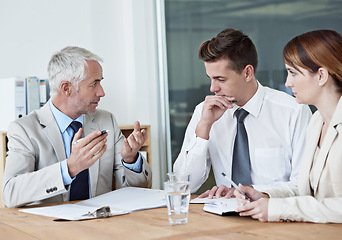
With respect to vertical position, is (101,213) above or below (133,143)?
below

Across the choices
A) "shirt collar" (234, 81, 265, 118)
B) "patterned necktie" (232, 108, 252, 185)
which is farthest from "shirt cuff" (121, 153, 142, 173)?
"shirt collar" (234, 81, 265, 118)

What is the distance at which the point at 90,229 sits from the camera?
1593 mm

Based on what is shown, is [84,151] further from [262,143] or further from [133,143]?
[262,143]

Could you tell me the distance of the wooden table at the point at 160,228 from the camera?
143 centimetres

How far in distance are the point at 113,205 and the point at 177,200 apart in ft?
1.65

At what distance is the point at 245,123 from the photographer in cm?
252

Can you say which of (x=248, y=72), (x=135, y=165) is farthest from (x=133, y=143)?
(x=248, y=72)

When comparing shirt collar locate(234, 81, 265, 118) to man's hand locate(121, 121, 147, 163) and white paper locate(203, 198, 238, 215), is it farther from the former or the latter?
white paper locate(203, 198, 238, 215)

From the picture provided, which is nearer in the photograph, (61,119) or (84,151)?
(84,151)

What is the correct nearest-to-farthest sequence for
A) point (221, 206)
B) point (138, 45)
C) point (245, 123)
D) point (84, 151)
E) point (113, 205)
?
point (221, 206) < point (113, 205) < point (84, 151) < point (245, 123) < point (138, 45)

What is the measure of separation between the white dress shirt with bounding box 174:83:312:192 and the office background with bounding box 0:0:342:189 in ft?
3.78

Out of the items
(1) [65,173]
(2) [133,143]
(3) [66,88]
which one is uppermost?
(3) [66,88]

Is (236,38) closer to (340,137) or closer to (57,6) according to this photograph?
(340,137)

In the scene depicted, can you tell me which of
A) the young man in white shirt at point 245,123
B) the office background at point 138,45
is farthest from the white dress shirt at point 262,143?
the office background at point 138,45
